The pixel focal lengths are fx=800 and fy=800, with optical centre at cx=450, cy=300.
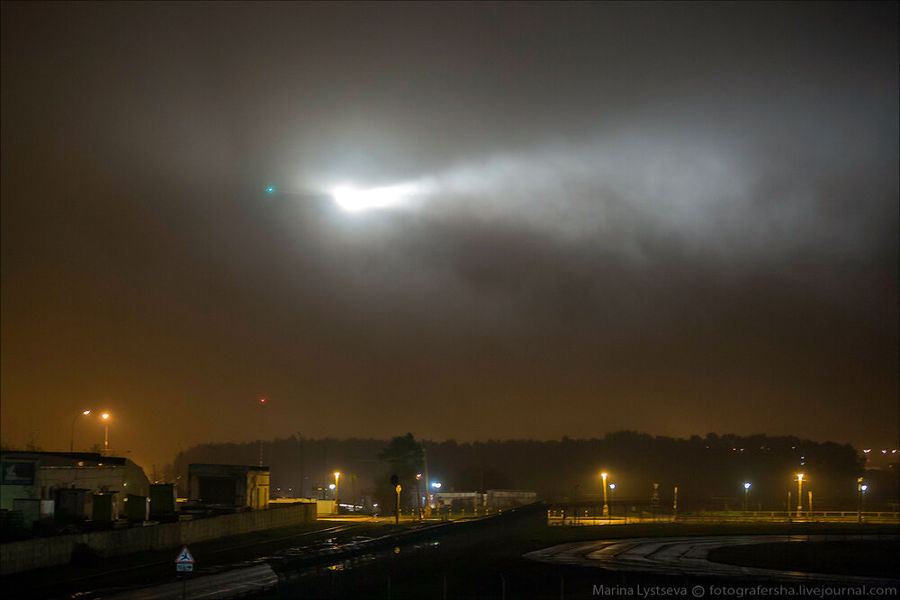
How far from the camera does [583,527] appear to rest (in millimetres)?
78875

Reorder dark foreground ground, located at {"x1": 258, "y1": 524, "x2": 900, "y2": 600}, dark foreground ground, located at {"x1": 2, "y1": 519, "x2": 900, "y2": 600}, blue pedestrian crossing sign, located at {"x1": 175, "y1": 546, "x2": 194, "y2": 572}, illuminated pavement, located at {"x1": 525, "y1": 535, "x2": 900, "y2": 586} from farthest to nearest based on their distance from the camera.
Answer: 1. illuminated pavement, located at {"x1": 525, "y1": 535, "x2": 900, "y2": 586}
2. dark foreground ground, located at {"x1": 2, "y1": 519, "x2": 900, "y2": 600}
3. dark foreground ground, located at {"x1": 258, "y1": 524, "x2": 900, "y2": 600}
4. blue pedestrian crossing sign, located at {"x1": 175, "y1": 546, "x2": 194, "y2": 572}

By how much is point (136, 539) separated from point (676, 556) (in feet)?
121

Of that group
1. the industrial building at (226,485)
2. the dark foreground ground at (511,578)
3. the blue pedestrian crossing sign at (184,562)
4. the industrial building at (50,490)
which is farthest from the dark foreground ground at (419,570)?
the industrial building at (226,485)

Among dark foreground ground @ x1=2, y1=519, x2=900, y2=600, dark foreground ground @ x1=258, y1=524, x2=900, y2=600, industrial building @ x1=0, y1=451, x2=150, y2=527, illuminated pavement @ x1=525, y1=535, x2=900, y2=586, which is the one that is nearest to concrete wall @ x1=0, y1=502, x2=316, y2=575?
dark foreground ground @ x1=2, y1=519, x2=900, y2=600

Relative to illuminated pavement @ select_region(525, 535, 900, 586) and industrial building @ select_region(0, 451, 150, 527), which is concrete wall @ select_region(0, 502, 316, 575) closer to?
industrial building @ select_region(0, 451, 150, 527)

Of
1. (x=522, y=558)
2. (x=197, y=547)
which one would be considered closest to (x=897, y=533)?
(x=522, y=558)

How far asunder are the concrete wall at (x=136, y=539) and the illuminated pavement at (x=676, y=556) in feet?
82.0

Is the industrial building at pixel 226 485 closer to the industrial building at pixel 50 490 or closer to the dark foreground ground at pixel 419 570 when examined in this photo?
the dark foreground ground at pixel 419 570

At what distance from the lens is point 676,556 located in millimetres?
55438

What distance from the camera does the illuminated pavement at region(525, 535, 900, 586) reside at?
148 feet

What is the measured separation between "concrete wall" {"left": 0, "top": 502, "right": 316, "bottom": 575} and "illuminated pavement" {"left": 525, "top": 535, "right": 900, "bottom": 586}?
25005 millimetres

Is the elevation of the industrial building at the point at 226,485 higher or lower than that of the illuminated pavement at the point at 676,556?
higher

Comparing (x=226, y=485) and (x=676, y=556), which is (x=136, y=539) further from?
(x=676, y=556)

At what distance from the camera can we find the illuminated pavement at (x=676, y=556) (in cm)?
4506
